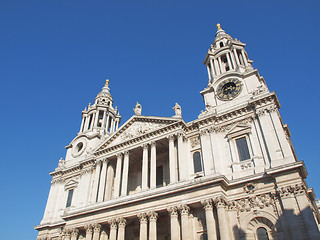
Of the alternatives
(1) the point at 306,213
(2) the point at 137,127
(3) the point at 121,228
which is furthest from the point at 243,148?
(3) the point at 121,228

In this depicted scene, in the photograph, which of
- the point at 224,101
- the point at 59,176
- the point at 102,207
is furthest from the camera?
the point at 59,176

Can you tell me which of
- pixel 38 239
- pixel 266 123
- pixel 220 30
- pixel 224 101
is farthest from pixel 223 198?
pixel 220 30

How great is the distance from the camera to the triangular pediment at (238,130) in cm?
2536

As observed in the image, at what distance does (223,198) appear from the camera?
21.3 m

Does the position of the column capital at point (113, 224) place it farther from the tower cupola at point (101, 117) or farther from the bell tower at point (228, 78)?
the tower cupola at point (101, 117)

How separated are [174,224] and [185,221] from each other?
1014mm

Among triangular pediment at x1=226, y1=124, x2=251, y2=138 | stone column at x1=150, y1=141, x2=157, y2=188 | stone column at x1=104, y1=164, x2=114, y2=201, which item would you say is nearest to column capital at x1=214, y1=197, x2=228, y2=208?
stone column at x1=150, y1=141, x2=157, y2=188

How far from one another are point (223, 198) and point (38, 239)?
24.4 m

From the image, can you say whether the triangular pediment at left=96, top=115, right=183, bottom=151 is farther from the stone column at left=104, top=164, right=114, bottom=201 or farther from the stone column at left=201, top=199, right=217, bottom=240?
the stone column at left=201, top=199, right=217, bottom=240

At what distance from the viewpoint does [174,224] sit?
71.4 ft

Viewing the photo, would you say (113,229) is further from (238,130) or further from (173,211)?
(238,130)

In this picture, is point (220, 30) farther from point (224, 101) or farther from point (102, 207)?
point (102, 207)

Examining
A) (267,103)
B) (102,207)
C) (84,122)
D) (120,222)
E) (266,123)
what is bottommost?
(120,222)

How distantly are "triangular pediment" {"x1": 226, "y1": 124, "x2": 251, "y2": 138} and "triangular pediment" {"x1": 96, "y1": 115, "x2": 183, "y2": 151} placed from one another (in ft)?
17.6
